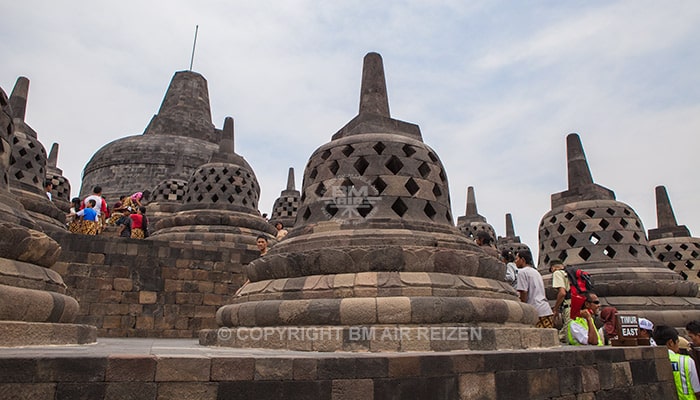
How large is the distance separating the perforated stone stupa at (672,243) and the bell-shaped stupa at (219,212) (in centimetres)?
1260

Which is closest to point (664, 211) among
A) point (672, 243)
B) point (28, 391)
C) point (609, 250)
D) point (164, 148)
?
point (672, 243)

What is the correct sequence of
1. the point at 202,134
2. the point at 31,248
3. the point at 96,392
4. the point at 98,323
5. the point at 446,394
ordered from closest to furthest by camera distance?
the point at 96,392, the point at 446,394, the point at 31,248, the point at 98,323, the point at 202,134

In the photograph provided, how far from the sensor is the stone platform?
7.80 feet

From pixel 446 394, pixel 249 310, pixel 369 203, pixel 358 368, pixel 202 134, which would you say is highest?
pixel 202 134

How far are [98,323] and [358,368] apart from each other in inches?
289

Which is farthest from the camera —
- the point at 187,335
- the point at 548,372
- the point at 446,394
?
the point at 187,335

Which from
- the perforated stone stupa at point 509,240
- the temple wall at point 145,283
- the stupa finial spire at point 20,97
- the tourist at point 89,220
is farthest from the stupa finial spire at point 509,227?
the stupa finial spire at point 20,97

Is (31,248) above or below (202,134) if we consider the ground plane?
below

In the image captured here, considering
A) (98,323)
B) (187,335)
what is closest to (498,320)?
(187,335)

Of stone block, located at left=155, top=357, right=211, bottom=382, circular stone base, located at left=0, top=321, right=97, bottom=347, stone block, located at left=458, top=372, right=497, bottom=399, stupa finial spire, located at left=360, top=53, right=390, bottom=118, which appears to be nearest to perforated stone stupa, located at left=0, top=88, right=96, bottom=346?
circular stone base, located at left=0, top=321, right=97, bottom=347

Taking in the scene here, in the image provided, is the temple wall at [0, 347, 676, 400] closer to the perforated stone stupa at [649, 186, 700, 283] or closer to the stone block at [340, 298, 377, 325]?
the stone block at [340, 298, 377, 325]

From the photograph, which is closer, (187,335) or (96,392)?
A: (96,392)

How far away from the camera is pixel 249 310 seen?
509 cm

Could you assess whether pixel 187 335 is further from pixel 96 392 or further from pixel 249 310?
pixel 96 392
